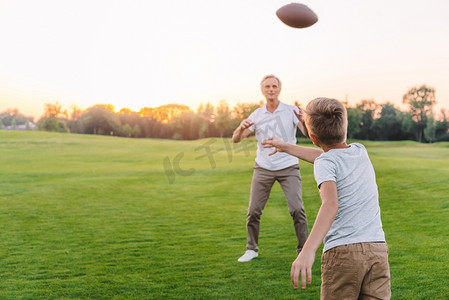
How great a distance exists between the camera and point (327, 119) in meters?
2.12

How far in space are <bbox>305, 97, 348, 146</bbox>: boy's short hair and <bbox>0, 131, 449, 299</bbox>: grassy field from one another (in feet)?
8.74

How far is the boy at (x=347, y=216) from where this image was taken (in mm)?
2066

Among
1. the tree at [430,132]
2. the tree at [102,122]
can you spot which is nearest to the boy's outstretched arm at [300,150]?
the tree at [430,132]

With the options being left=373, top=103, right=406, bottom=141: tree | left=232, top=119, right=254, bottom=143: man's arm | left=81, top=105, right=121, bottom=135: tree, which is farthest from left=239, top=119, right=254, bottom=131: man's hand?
left=81, top=105, right=121, bottom=135: tree

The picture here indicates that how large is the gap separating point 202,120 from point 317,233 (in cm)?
8074

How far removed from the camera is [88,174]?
66.7 feet

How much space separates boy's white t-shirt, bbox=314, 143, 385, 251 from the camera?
6.88ft

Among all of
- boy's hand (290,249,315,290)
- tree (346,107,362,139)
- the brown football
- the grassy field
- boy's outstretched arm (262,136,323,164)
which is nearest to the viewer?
boy's hand (290,249,315,290)

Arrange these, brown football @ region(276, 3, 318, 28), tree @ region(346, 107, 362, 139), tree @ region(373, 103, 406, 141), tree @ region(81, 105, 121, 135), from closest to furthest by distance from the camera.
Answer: brown football @ region(276, 3, 318, 28) → tree @ region(346, 107, 362, 139) → tree @ region(373, 103, 406, 141) → tree @ region(81, 105, 121, 135)

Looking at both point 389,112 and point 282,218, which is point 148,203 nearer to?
point 282,218

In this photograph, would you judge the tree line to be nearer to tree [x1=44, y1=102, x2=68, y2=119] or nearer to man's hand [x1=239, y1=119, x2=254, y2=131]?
tree [x1=44, y1=102, x2=68, y2=119]

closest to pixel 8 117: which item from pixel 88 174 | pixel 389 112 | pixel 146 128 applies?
pixel 146 128

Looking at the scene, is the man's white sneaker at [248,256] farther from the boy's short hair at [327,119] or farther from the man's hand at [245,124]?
the boy's short hair at [327,119]

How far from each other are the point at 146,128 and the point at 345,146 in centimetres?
8611
